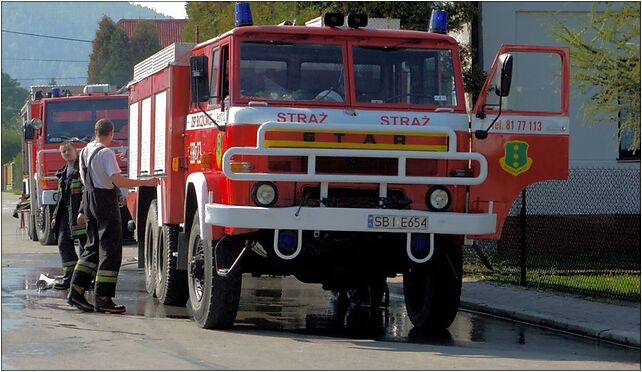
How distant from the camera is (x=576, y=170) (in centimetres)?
2097

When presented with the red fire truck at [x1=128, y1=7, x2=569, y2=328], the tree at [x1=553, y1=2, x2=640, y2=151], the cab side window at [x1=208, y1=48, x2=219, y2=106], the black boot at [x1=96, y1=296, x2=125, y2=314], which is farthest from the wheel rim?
the tree at [x1=553, y1=2, x2=640, y2=151]

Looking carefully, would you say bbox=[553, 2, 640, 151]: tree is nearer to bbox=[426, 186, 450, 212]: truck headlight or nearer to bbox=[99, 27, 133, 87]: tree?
bbox=[426, 186, 450, 212]: truck headlight

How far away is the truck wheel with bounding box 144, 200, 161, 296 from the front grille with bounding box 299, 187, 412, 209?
12.8 ft

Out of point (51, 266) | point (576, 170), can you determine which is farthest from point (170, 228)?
point (576, 170)

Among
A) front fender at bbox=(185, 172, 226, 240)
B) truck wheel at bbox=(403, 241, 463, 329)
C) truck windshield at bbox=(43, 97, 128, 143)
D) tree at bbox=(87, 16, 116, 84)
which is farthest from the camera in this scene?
tree at bbox=(87, 16, 116, 84)

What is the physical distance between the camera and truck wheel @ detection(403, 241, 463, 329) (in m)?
12.2

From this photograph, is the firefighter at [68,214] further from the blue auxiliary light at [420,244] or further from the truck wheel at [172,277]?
the blue auxiliary light at [420,244]

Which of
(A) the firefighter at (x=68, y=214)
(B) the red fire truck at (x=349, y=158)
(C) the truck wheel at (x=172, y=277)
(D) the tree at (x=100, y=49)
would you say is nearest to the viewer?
(B) the red fire truck at (x=349, y=158)

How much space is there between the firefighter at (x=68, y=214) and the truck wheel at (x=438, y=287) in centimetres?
412

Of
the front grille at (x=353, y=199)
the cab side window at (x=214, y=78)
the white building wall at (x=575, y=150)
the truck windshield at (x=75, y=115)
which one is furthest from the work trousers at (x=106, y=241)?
the truck windshield at (x=75, y=115)

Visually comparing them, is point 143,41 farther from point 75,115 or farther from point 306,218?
point 306,218

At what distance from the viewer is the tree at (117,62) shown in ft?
274

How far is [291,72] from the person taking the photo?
1191 cm

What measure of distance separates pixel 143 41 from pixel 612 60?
72140 mm
